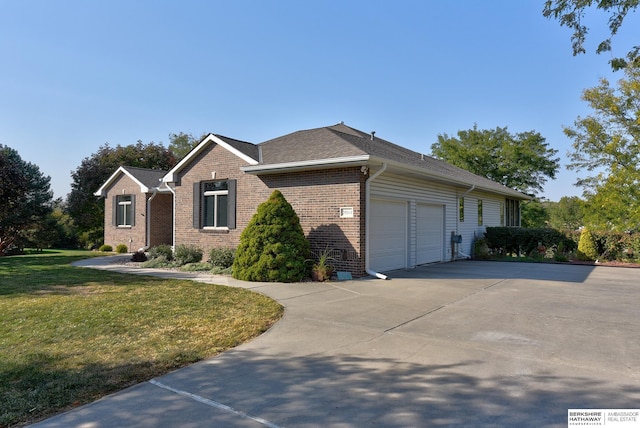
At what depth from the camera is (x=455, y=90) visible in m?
16.0

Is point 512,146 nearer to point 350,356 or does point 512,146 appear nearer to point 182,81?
point 182,81

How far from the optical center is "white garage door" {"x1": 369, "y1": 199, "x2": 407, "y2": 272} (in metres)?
10.9

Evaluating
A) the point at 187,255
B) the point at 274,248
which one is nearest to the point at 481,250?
the point at 274,248

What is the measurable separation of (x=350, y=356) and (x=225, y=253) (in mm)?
8608

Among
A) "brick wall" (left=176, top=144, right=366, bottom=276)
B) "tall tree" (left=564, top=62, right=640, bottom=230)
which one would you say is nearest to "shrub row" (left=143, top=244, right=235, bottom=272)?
"brick wall" (left=176, top=144, right=366, bottom=276)

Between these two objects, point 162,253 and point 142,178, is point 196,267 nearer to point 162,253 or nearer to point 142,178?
point 162,253

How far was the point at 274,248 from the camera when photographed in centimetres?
980

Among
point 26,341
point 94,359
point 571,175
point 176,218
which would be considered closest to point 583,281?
point 94,359

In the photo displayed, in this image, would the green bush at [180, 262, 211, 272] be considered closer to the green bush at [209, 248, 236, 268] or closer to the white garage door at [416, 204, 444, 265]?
the green bush at [209, 248, 236, 268]

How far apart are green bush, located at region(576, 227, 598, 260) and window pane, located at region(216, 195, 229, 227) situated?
14223 mm

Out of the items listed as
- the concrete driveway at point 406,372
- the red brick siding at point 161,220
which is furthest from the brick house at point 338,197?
the red brick siding at point 161,220

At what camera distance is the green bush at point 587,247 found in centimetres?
1556

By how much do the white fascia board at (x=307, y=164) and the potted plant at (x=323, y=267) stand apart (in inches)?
92.2

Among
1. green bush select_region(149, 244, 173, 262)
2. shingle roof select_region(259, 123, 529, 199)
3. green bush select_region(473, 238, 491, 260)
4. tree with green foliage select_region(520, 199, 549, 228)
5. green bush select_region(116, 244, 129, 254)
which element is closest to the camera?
shingle roof select_region(259, 123, 529, 199)
